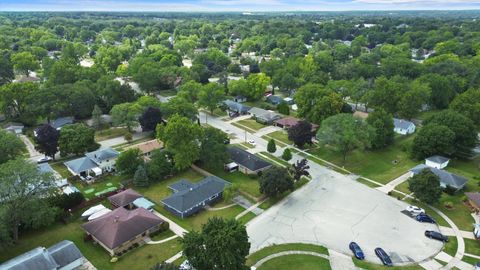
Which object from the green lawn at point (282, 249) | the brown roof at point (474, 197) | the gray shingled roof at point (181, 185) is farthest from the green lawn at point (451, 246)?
the gray shingled roof at point (181, 185)

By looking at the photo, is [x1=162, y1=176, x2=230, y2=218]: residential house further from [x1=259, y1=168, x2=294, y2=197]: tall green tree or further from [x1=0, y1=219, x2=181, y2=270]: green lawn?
[x1=259, y1=168, x2=294, y2=197]: tall green tree

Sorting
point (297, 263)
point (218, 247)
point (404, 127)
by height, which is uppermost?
point (218, 247)

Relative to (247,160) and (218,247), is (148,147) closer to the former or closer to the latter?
(247,160)

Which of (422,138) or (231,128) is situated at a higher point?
(422,138)

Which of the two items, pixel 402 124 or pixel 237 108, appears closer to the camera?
pixel 402 124

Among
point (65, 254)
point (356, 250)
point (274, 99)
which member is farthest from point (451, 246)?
point (274, 99)

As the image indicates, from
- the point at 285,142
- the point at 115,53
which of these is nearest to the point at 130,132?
the point at 285,142

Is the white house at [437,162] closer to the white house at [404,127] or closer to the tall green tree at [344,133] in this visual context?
the tall green tree at [344,133]

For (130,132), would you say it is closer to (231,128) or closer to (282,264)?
(231,128)
